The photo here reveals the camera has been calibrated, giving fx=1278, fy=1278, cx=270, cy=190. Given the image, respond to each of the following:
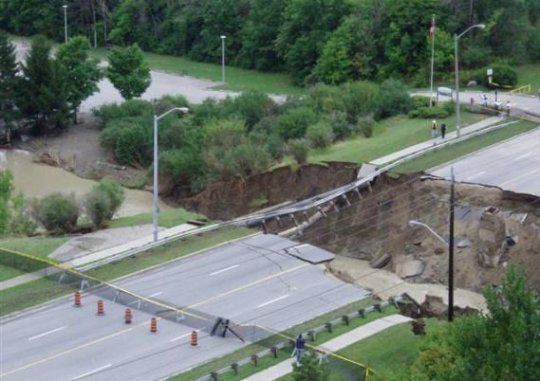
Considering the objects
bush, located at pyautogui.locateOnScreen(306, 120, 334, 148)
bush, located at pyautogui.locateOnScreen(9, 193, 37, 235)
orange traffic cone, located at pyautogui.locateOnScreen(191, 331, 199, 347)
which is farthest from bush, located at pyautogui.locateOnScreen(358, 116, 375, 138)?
orange traffic cone, located at pyautogui.locateOnScreen(191, 331, 199, 347)

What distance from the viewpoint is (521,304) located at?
23266 mm

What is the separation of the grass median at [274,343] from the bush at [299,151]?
17783mm

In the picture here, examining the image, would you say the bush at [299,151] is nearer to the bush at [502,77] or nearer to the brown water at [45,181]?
the brown water at [45,181]

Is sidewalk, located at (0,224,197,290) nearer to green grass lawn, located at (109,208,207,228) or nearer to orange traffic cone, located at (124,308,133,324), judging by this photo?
green grass lawn, located at (109,208,207,228)

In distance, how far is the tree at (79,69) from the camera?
80312mm

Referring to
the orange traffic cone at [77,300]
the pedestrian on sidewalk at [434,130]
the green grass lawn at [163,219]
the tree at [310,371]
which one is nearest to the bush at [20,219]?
the green grass lawn at [163,219]

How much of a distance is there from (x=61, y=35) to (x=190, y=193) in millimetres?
53738

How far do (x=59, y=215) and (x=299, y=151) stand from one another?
1232 centimetres

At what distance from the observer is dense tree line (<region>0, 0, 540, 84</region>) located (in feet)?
274

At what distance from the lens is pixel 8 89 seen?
3044 inches

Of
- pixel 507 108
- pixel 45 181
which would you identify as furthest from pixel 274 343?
pixel 45 181

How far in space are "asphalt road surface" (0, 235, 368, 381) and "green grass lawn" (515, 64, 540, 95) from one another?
113ft

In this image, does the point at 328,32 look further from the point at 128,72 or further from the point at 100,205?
the point at 100,205

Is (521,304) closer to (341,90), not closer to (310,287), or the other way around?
(310,287)
